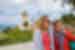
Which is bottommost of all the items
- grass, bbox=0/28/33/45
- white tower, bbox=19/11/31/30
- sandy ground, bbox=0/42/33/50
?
sandy ground, bbox=0/42/33/50

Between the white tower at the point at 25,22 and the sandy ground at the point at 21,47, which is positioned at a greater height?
the white tower at the point at 25,22

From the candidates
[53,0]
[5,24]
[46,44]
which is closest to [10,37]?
[5,24]

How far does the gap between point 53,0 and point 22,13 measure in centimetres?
19

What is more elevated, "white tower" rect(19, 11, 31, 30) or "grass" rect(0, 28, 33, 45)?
"white tower" rect(19, 11, 31, 30)

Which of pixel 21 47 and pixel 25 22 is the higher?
pixel 25 22

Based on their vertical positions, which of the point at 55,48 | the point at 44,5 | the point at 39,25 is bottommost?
the point at 55,48

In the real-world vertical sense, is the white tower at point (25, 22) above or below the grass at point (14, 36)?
above

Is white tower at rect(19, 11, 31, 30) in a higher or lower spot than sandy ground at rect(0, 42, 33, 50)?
higher

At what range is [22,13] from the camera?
93 centimetres

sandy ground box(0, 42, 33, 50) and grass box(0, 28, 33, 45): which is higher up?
grass box(0, 28, 33, 45)

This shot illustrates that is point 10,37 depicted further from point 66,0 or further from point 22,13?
point 66,0

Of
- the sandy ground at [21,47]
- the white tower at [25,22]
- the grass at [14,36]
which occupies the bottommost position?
the sandy ground at [21,47]

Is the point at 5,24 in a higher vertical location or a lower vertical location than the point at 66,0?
lower

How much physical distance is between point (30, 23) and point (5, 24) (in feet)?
0.45
